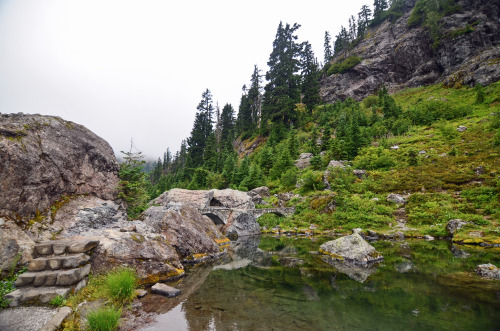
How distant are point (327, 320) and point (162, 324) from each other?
16.8ft

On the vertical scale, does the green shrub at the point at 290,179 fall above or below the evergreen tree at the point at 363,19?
below

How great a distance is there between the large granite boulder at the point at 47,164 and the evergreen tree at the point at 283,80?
4576cm

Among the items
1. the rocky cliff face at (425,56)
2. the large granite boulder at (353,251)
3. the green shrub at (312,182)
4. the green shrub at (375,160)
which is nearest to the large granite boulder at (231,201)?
the green shrub at (312,182)

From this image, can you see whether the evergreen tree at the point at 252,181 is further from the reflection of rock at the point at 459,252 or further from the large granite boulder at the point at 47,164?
the reflection of rock at the point at 459,252

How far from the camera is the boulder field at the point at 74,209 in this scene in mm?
9133

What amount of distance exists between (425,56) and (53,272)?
86760mm

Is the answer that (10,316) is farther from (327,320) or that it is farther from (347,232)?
(347,232)

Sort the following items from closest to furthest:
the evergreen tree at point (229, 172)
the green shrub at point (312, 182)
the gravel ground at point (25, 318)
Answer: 1. the gravel ground at point (25, 318)
2. the green shrub at point (312, 182)
3. the evergreen tree at point (229, 172)

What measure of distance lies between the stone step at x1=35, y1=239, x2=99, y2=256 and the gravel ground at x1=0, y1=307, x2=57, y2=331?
2.20 m

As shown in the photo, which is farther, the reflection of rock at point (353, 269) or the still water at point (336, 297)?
the reflection of rock at point (353, 269)

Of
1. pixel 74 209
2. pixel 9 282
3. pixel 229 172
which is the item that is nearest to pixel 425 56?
pixel 229 172

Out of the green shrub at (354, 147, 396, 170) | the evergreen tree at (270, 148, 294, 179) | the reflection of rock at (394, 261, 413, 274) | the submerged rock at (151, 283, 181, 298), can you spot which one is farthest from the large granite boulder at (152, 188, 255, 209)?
the reflection of rock at (394, 261, 413, 274)

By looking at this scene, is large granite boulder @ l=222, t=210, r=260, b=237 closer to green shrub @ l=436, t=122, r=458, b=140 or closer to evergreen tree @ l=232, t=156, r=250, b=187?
evergreen tree @ l=232, t=156, r=250, b=187

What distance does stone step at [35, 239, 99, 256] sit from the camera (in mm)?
8133
